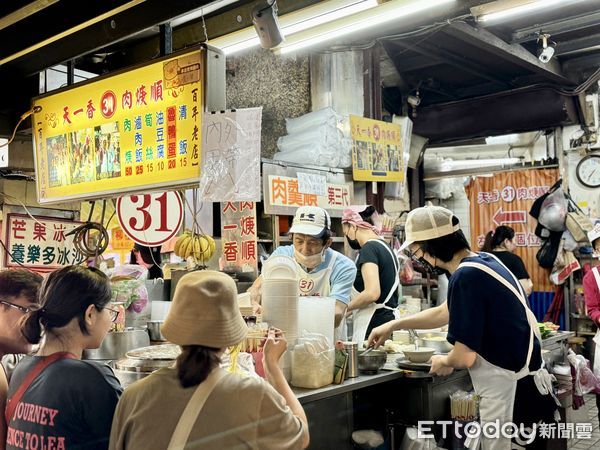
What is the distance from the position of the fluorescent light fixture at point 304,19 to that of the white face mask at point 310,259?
1775 millimetres

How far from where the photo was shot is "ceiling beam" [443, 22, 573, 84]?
288 inches

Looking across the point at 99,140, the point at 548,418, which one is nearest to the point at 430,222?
the point at 548,418

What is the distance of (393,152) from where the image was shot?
25.8 feet

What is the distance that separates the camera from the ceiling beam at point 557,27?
24.1 feet

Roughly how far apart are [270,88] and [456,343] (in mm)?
5228

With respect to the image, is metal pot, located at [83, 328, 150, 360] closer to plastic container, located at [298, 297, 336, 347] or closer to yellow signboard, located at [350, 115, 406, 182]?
plastic container, located at [298, 297, 336, 347]

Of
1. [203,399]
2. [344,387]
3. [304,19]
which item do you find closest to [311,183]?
[304,19]

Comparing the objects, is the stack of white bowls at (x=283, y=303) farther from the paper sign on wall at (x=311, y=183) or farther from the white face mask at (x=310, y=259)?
the paper sign on wall at (x=311, y=183)

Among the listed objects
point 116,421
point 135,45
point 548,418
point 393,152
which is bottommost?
point 548,418

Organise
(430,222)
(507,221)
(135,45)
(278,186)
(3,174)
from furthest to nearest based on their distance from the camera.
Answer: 1. (507,221)
2. (278,186)
3. (3,174)
4. (135,45)
5. (430,222)

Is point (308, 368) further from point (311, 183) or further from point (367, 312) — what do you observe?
point (311, 183)

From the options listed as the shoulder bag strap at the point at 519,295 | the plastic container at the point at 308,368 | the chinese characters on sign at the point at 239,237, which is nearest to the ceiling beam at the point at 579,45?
the chinese characters on sign at the point at 239,237

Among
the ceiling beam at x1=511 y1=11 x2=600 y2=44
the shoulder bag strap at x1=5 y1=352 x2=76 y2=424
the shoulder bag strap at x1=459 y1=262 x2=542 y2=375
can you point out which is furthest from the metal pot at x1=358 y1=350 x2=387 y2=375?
the ceiling beam at x1=511 y1=11 x2=600 y2=44

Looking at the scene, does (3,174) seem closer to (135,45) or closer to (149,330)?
(135,45)
